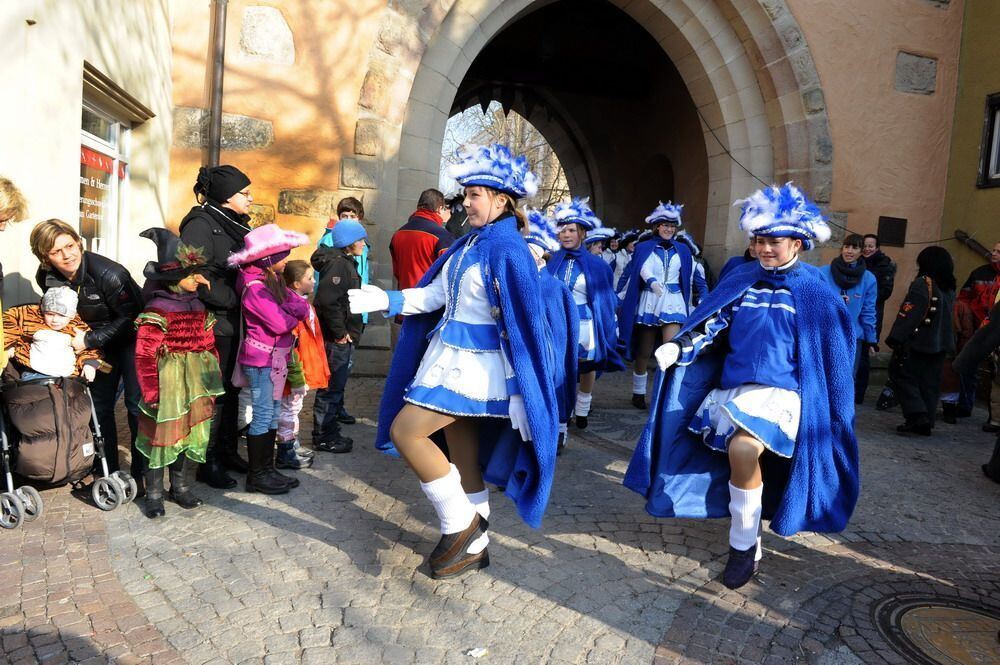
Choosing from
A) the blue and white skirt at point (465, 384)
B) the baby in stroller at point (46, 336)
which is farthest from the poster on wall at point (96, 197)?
the blue and white skirt at point (465, 384)

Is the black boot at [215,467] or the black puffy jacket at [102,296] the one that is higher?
the black puffy jacket at [102,296]

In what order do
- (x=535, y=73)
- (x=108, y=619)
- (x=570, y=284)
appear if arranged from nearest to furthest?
(x=108, y=619), (x=570, y=284), (x=535, y=73)

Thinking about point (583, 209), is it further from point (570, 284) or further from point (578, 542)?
point (578, 542)

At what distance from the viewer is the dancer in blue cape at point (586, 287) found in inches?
234

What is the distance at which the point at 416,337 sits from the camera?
3582mm

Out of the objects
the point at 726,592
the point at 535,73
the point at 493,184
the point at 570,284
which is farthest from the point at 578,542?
the point at 535,73

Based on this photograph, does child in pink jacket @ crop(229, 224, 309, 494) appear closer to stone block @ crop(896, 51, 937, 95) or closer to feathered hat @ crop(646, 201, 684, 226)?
feathered hat @ crop(646, 201, 684, 226)

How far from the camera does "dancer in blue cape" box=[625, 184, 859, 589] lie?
11.0ft

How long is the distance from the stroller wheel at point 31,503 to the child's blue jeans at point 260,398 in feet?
3.45

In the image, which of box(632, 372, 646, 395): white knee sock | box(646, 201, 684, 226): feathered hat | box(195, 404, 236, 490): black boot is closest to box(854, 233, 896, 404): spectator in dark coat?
box(646, 201, 684, 226): feathered hat

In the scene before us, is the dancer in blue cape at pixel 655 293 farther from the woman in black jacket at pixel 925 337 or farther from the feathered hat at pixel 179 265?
the feathered hat at pixel 179 265

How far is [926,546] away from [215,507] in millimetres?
3893

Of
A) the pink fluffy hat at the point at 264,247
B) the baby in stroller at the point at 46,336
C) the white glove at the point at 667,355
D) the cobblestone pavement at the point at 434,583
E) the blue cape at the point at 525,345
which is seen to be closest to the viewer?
the cobblestone pavement at the point at 434,583

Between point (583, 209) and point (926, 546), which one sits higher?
point (583, 209)
